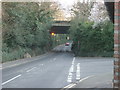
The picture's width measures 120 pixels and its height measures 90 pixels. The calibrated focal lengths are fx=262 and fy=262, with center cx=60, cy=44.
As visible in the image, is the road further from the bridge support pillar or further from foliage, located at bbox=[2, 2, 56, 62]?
foliage, located at bbox=[2, 2, 56, 62]

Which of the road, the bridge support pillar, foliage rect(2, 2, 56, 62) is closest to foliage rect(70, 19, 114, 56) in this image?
foliage rect(2, 2, 56, 62)

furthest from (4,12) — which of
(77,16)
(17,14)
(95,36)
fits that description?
(77,16)

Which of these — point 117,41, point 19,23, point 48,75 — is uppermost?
point 19,23

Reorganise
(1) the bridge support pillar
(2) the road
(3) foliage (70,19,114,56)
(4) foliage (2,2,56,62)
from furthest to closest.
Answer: (3) foliage (70,19,114,56) → (4) foliage (2,2,56,62) → (2) the road → (1) the bridge support pillar

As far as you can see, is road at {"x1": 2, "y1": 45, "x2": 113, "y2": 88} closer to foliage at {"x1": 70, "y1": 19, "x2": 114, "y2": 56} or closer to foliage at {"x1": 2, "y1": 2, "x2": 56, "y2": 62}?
foliage at {"x1": 2, "y1": 2, "x2": 56, "y2": 62}

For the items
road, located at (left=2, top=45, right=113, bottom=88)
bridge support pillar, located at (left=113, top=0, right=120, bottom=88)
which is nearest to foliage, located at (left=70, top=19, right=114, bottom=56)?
road, located at (left=2, top=45, right=113, bottom=88)

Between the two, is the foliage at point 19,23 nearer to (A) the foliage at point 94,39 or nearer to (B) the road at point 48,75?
(A) the foliage at point 94,39

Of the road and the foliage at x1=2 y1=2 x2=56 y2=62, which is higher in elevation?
the foliage at x1=2 y1=2 x2=56 y2=62

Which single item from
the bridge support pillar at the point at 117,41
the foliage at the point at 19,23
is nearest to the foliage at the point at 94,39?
the foliage at the point at 19,23

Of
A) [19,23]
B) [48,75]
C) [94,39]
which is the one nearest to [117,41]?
[48,75]

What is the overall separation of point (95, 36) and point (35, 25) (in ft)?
32.3

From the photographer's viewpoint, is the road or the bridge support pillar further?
the road

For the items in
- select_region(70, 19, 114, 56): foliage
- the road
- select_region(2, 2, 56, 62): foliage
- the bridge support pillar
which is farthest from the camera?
select_region(70, 19, 114, 56): foliage

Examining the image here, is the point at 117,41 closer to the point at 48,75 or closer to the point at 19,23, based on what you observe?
the point at 48,75
